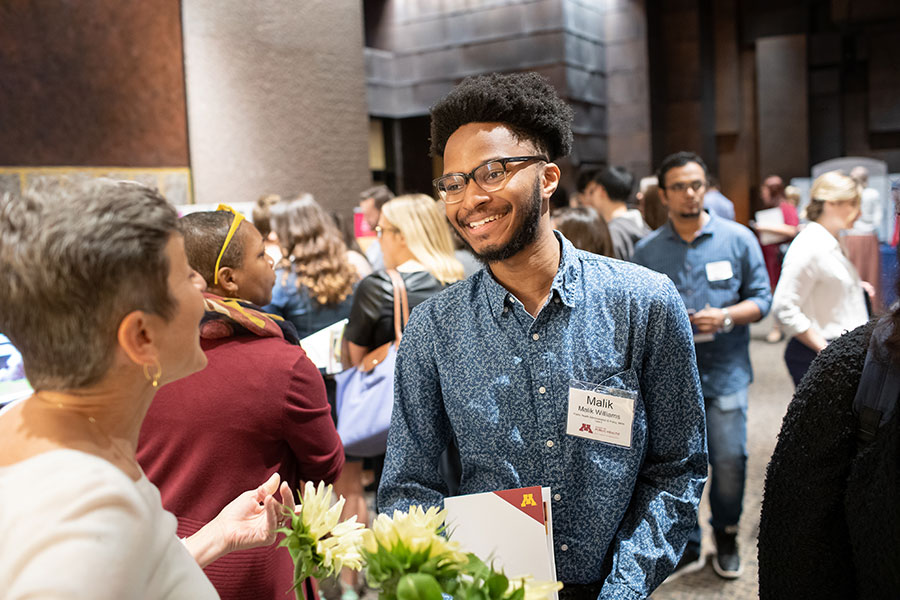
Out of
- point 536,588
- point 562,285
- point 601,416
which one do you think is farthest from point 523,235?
point 536,588

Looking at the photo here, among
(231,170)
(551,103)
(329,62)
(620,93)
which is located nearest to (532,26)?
(620,93)

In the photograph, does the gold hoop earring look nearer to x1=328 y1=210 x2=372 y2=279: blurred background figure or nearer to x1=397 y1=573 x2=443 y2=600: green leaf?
x1=397 y1=573 x2=443 y2=600: green leaf

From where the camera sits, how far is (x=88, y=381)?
30.9 inches

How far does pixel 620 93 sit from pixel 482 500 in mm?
10988

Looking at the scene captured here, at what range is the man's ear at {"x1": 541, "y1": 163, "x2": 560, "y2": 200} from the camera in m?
1.54

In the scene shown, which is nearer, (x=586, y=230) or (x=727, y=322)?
(x=586, y=230)

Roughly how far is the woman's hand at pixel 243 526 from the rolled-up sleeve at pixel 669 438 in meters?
0.66

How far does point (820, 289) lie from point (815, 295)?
1.5 inches

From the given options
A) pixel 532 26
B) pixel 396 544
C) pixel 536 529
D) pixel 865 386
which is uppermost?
pixel 532 26

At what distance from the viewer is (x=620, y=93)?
37.7ft

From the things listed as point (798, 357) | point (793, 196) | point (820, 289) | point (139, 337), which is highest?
point (793, 196)

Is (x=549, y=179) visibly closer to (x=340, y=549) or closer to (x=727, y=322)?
(x=340, y=549)

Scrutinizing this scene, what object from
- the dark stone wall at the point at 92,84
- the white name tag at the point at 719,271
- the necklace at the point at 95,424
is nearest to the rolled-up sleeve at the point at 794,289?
the white name tag at the point at 719,271

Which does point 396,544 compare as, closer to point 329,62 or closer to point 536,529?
point 536,529
